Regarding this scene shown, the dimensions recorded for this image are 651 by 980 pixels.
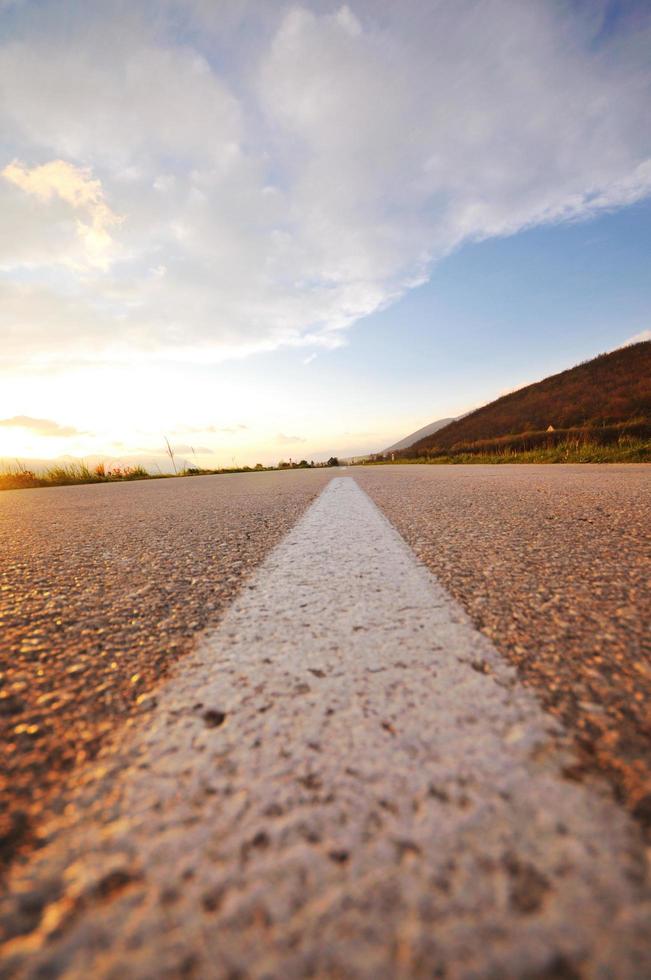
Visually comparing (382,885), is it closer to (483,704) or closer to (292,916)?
(292,916)

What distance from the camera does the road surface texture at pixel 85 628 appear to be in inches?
28.2

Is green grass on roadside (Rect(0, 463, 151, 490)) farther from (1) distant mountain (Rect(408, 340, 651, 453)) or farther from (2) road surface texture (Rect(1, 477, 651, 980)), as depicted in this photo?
(1) distant mountain (Rect(408, 340, 651, 453))

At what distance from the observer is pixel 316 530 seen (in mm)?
2703

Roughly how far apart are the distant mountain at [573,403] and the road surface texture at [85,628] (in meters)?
27.7

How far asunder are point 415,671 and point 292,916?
0.56m

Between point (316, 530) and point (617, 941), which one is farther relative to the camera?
point (316, 530)

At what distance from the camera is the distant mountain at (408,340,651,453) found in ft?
89.8

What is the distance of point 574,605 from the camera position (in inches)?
52.5

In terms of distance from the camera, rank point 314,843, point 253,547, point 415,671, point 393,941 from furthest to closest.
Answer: point 253,547 → point 415,671 → point 314,843 → point 393,941

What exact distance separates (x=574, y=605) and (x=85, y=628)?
148 centimetres

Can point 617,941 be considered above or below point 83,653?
below

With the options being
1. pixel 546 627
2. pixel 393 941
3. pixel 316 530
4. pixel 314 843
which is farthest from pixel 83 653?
pixel 316 530

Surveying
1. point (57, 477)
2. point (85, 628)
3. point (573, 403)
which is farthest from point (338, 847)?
point (573, 403)

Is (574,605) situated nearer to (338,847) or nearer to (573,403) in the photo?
(338,847)
